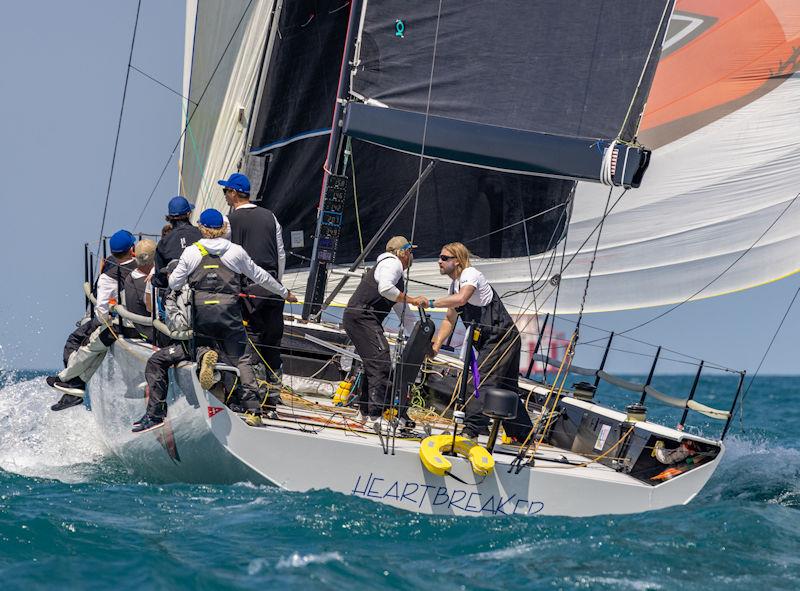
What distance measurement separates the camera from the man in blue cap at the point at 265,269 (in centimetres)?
713

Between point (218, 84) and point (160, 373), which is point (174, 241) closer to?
point (160, 373)

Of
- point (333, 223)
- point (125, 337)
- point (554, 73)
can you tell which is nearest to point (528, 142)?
point (554, 73)

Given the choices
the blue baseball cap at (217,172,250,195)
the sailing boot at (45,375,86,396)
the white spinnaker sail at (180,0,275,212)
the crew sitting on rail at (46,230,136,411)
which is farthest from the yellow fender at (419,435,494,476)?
the white spinnaker sail at (180,0,275,212)

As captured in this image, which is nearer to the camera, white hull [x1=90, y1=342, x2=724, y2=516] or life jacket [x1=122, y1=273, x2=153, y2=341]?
white hull [x1=90, y1=342, x2=724, y2=516]

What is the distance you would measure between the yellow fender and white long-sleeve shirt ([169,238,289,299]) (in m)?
1.47

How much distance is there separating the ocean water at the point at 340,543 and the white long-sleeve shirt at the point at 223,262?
1.24 m

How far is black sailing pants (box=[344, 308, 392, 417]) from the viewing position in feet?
23.2

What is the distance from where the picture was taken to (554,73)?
8.09m

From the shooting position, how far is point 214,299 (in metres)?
6.41

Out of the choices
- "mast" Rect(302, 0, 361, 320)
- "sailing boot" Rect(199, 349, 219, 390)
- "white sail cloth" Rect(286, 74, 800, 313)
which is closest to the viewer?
"sailing boot" Rect(199, 349, 219, 390)

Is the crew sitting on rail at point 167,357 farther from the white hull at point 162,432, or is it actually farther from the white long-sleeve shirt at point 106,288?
the white long-sleeve shirt at point 106,288

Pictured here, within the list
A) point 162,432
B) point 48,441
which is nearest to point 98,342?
point 48,441

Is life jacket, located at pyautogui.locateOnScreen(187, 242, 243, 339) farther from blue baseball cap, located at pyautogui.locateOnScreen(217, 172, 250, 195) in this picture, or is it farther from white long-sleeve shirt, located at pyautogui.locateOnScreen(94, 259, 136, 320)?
white long-sleeve shirt, located at pyautogui.locateOnScreen(94, 259, 136, 320)

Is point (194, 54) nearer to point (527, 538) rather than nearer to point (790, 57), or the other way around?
point (790, 57)
